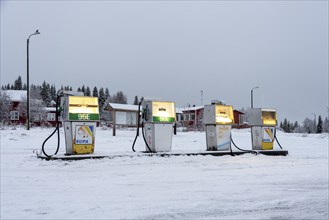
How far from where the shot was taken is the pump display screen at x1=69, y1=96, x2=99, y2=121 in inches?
504

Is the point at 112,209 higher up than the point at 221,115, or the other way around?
the point at 221,115

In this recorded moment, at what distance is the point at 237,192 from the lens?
7.77 m

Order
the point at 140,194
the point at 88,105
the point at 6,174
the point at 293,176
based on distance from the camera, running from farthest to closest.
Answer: the point at 88,105, the point at 293,176, the point at 6,174, the point at 140,194

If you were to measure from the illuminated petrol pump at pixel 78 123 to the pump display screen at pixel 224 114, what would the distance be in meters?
5.31

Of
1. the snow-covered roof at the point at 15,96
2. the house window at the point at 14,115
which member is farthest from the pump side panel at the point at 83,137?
the house window at the point at 14,115

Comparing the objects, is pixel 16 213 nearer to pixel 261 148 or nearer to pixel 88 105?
pixel 88 105

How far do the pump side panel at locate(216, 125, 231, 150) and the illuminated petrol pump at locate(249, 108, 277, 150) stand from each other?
197cm

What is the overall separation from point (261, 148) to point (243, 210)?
36.5 ft

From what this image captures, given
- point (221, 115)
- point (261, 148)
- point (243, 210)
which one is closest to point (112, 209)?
point (243, 210)

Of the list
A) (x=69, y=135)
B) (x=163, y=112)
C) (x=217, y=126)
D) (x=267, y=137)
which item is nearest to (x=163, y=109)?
(x=163, y=112)

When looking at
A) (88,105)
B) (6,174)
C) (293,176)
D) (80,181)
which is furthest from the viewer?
(88,105)

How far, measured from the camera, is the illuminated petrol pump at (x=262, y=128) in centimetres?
1708

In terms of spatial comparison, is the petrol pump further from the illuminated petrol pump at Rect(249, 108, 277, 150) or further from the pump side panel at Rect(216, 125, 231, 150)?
the illuminated petrol pump at Rect(249, 108, 277, 150)

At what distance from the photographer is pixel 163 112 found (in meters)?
14.6
